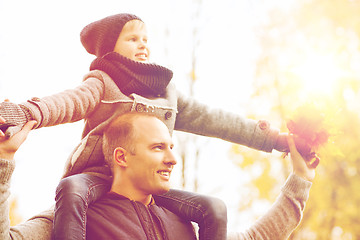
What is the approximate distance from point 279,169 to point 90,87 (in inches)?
378

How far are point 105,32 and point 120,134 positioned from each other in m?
0.69

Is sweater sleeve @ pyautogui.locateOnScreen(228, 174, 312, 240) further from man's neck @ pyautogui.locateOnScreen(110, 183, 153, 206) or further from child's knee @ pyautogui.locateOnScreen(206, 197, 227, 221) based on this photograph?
man's neck @ pyautogui.locateOnScreen(110, 183, 153, 206)

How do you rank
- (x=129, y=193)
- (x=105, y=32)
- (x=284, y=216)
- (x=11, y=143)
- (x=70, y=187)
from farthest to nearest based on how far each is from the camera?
(x=105, y=32) → (x=284, y=216) → (x=129, y=193) → (x=70, y=187) → (x=11, y=143)

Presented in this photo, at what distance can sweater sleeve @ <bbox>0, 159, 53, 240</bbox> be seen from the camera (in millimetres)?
1639

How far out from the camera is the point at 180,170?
8594mm

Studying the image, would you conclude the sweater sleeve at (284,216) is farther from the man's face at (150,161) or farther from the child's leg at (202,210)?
the man's face at (150,161)

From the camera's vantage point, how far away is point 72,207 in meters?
1.76

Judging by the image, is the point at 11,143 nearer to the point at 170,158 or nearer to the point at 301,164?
the point at 170,158

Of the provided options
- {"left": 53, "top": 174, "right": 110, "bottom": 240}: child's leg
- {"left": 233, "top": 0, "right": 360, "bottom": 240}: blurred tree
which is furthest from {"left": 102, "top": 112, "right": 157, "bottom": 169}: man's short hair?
{"left": 233, "top": 0, "right": 360, "bottom": 240}: blurred tree

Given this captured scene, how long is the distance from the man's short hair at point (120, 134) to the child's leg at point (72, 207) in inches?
10.1

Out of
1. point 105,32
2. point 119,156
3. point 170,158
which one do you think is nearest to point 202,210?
point 170,158

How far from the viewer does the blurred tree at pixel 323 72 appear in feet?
29.7

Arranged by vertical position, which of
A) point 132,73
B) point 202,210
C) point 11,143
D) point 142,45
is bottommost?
point 202,210

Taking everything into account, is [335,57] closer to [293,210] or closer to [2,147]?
[293,210]
